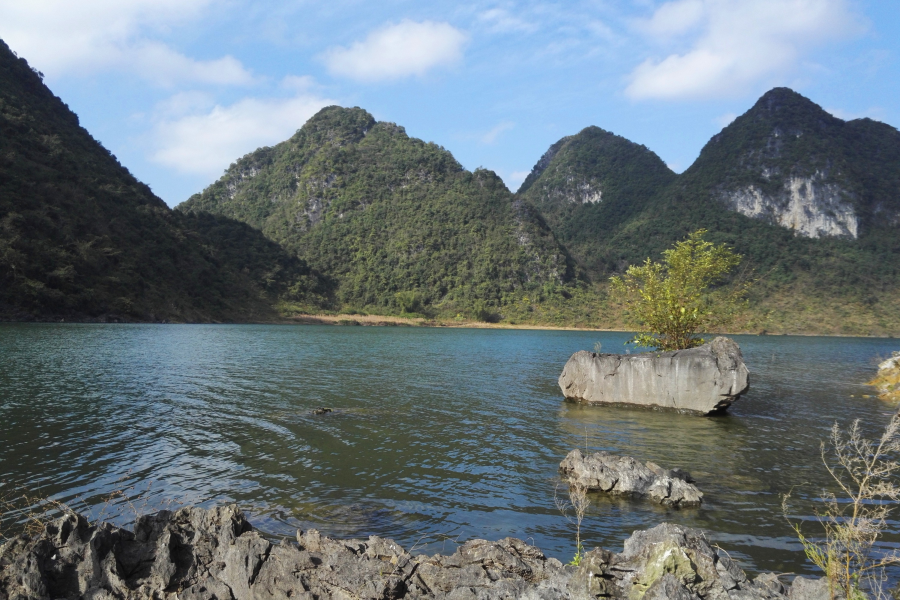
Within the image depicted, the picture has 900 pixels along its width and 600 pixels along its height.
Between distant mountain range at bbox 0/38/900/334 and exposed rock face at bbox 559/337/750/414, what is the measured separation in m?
51.0

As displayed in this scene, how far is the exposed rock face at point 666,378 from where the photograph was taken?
55.3ft

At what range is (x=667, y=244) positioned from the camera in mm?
141875

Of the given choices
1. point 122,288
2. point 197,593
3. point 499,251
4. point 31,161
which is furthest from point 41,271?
point 499,251

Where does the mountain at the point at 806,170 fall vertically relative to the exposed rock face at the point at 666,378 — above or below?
above

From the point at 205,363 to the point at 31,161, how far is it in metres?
63.0

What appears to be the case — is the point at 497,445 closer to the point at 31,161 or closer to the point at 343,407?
the point at 343,407

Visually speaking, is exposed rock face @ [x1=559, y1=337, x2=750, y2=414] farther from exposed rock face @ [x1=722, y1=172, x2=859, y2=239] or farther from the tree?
exposed rock face @ [x1=722, y1=172, x2=859, y2=239]

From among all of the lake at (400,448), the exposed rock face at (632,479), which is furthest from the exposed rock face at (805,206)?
the exposed rock face at (632,479)

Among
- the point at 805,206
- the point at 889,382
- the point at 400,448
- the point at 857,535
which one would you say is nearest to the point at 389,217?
the point at 805,206

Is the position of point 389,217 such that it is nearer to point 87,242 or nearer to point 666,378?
point 87,242

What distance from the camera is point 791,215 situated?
470 ft

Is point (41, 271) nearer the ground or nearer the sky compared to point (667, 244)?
nearer the ground

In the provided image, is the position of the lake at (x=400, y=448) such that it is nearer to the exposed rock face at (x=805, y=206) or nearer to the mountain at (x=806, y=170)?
the exposed rock face at (x=805, y=206)

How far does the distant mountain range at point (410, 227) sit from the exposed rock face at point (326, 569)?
6507 cm
